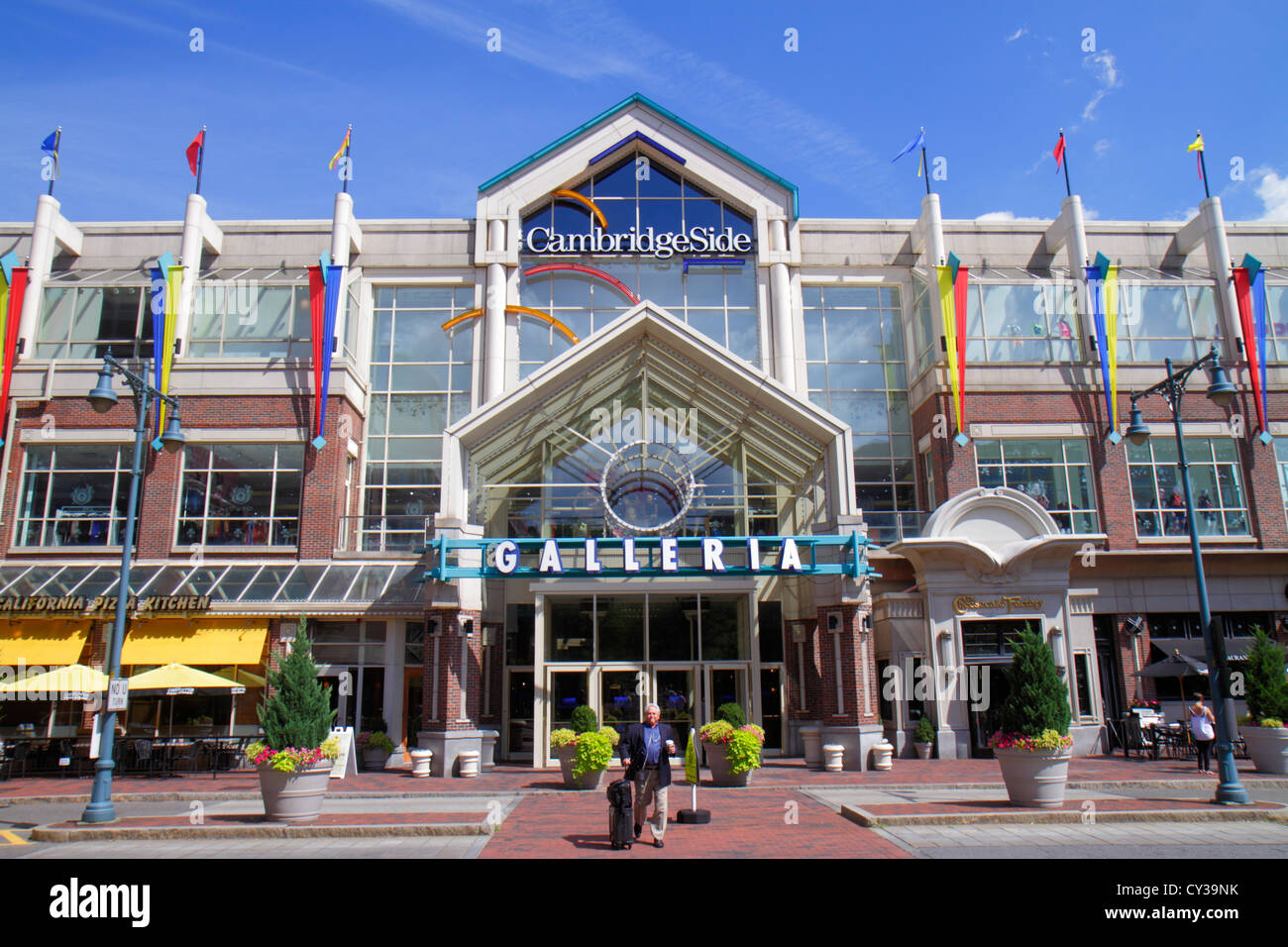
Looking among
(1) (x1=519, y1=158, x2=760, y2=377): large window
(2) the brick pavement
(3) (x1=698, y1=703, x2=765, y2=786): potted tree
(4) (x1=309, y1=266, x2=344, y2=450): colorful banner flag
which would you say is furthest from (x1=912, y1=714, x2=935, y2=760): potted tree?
(4) (x1=309, y1=266, x2=344, y2=450): colorful banner flag

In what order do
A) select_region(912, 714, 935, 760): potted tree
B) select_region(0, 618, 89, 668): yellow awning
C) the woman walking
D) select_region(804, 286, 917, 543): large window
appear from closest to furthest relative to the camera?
the woman walking → select_region(0, 618, 89, 668): yellow awning → select_region(912, 714, 935, 760): potted tree → select_region(804, 286, 917, 543): large window

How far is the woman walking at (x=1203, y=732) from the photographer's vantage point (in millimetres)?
18875

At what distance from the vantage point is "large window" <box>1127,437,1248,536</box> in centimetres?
2738

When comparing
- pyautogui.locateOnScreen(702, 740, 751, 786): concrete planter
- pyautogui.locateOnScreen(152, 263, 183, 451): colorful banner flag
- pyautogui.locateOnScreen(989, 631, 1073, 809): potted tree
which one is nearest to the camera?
pyautogui.locateOnScreen(989, 631, 1073, 809): potted tree

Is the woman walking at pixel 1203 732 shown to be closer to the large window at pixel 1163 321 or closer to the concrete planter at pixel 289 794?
the large window at pixel 1163 321

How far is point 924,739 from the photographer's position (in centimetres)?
2395

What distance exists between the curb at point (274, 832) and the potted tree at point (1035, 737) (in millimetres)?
7924

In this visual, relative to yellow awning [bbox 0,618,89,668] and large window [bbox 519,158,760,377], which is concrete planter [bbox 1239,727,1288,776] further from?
yellow awning [bbox 0,618,89,668]

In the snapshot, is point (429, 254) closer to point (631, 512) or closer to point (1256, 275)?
point (631, 512)

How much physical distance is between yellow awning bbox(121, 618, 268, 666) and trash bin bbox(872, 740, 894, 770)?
1598cm

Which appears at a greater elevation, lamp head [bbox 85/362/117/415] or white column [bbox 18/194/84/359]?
white column [bbox 18/194/84/359]

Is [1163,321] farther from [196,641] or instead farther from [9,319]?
[9,319]
